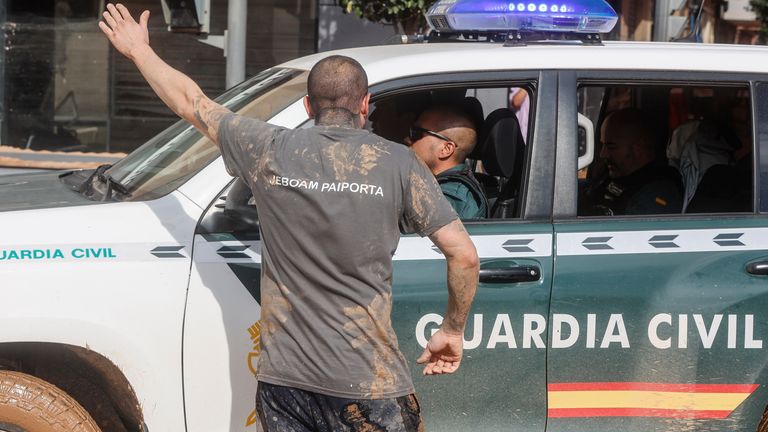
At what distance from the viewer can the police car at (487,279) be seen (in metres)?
3.59

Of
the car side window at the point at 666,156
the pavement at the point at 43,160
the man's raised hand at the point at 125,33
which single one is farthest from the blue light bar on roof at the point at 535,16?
the pavement at the point at 43,160

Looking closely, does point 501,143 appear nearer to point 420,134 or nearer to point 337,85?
point 420,134

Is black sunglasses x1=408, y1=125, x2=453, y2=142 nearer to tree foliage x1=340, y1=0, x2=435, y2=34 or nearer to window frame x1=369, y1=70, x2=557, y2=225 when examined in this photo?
window frame x1=369, y1=70, x2=557, y2=225

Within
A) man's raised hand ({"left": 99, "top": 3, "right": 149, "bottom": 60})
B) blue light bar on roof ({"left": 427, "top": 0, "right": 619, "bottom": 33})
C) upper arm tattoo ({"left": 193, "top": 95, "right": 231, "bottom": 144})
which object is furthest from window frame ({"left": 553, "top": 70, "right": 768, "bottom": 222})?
man's raised hand ({"left": 99, "top": 3, "right": 149, "bottom": 60})

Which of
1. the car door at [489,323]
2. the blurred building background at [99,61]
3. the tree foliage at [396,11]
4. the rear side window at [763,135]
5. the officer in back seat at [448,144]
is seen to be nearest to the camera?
the car door at [489,323]

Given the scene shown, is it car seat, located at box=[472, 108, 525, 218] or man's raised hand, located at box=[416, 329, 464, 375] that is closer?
man's raised hand, located at box=[416, 329, 464, 375]

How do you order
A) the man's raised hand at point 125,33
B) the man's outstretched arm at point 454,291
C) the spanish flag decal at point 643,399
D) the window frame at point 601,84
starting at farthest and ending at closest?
the window frame at point 601,84, the spanish flag decal at point 643,399, the man's raised hand at point 125,33, the man's outstretched arm at point 454,291

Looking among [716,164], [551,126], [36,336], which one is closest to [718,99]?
[716,164]

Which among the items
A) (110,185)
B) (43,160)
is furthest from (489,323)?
(43,160)

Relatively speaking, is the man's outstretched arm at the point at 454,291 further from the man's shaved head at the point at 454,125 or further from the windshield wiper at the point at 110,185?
the windshield wiper at the point at 110,185

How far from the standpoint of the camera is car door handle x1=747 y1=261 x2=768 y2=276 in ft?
12.8

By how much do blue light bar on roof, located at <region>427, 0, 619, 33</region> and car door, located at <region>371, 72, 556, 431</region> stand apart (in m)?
0.51

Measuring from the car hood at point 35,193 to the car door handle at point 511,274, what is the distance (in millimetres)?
1375

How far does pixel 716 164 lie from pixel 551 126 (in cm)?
109
